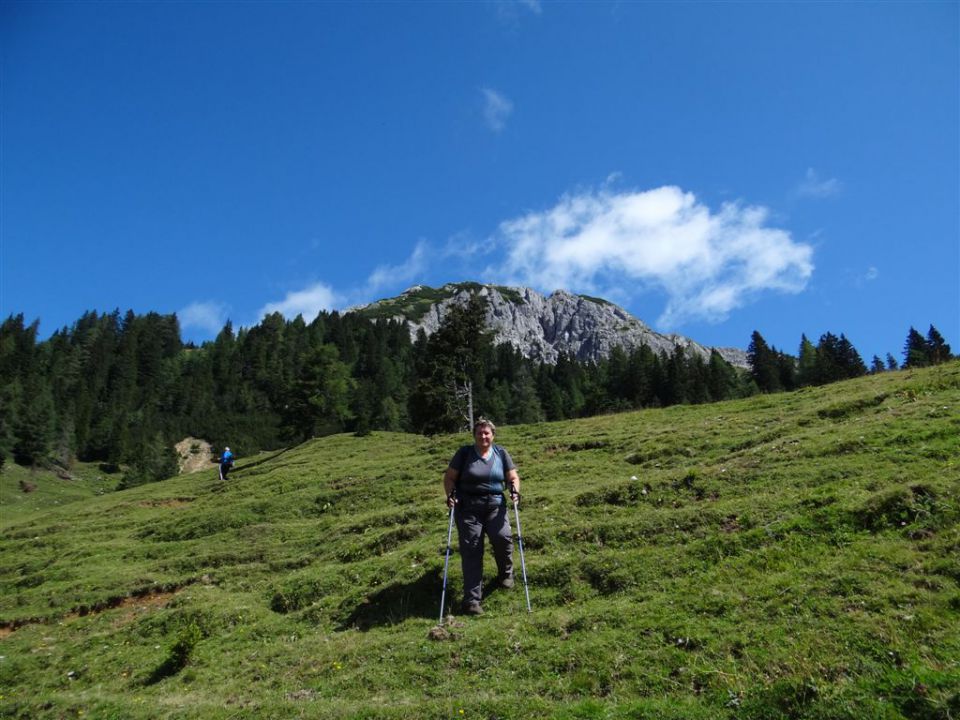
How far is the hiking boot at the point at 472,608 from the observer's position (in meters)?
10.2

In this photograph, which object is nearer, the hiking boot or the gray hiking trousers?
the hiking boot

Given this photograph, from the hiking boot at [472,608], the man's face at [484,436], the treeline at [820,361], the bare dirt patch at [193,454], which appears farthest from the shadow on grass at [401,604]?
the bare dirt patch at [193,454]

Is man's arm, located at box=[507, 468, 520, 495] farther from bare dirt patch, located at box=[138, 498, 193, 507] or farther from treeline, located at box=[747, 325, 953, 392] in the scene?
treeline, located at box=[747, 325, 953, 392]

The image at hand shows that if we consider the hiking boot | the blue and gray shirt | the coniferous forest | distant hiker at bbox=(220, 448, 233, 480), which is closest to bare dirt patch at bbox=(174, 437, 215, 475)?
the coniferous forest

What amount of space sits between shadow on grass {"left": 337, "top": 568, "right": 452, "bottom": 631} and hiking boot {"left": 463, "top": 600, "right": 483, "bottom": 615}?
63 centimetres

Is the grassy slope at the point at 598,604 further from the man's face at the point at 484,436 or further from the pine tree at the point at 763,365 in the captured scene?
the pine tree at the point at 763,365

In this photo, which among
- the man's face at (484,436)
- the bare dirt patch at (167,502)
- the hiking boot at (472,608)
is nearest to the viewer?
the hiking boot at (472,608)

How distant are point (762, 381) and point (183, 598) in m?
117

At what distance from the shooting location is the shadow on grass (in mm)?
10906

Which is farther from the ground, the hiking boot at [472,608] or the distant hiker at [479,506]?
the distant hiker at [479,506]

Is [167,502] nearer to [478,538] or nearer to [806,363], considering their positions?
[478,538]

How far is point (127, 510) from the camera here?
34.8m

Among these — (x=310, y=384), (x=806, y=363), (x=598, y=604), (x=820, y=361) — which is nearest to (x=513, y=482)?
(x=598, y=604)

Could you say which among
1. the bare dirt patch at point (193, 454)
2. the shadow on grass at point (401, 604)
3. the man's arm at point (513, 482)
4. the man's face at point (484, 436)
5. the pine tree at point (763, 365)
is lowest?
the shadow on grass at point (401, 604)
